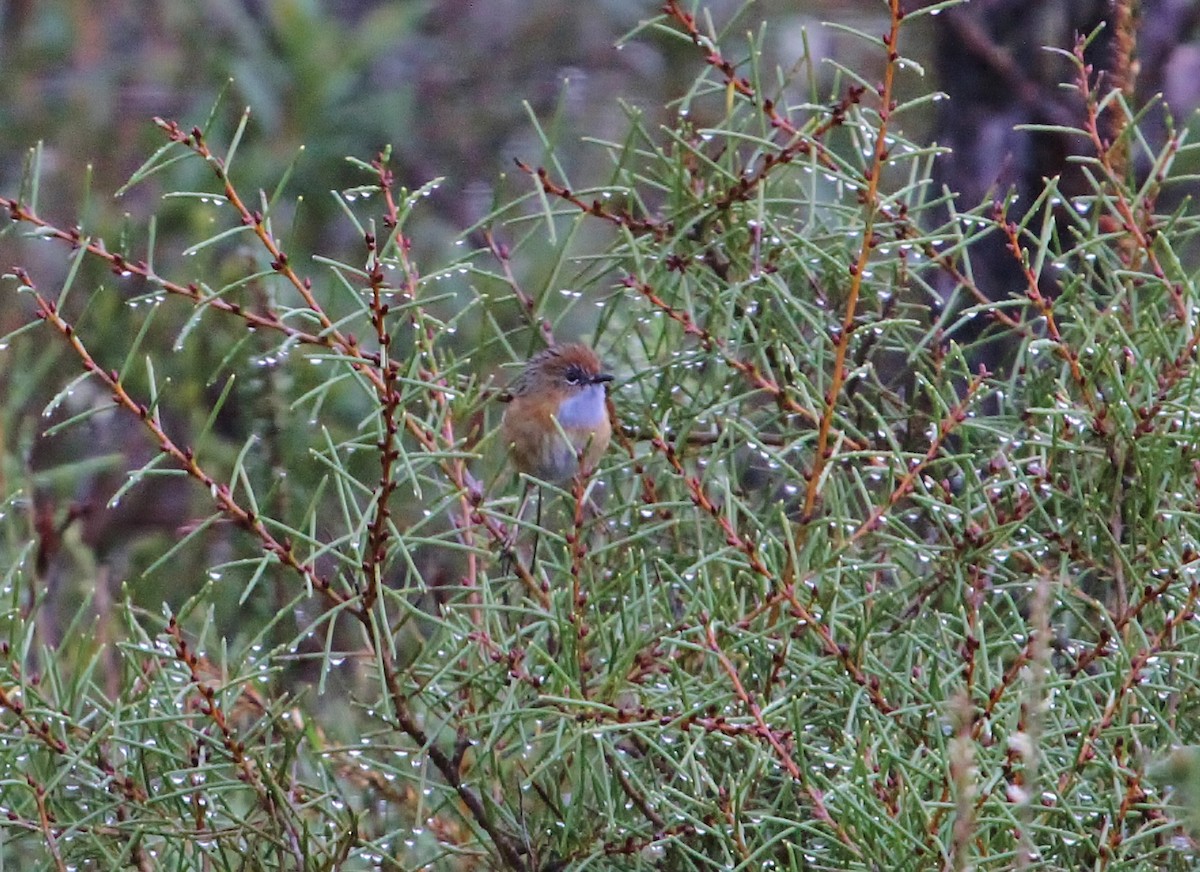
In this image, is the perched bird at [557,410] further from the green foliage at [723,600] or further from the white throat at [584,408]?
the green foliage at [723,600]

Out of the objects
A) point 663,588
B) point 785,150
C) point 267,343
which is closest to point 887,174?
point 267,343

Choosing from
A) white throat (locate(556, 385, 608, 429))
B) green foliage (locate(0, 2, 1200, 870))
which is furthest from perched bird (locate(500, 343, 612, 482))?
green foliage (locate(0, 2, 1200, 870))

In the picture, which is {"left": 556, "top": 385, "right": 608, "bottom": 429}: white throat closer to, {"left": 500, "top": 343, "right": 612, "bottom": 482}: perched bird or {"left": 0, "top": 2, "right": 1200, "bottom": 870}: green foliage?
{"left": 500, "top": 343, "right": 612, "bottom": 482}: perched bird

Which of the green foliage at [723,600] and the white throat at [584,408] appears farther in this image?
the white throat at [584,408]

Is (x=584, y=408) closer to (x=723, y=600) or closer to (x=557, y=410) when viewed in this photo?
(x=557, y=410)

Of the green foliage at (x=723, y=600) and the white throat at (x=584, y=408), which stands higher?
the green foliage at (x=723, y=600)

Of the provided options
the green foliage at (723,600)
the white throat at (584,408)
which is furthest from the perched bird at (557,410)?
the green foliage at (723,600)

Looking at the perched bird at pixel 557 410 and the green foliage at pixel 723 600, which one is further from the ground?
the green foliage at pixel 723 600

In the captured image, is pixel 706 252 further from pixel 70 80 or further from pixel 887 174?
pixel 70 80

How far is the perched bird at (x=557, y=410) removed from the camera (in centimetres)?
258

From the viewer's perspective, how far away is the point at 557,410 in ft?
9.27

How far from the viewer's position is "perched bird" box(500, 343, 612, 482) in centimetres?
258

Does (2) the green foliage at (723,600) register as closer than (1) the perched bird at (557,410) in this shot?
Yes

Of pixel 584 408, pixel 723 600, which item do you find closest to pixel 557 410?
pixel 584 408
